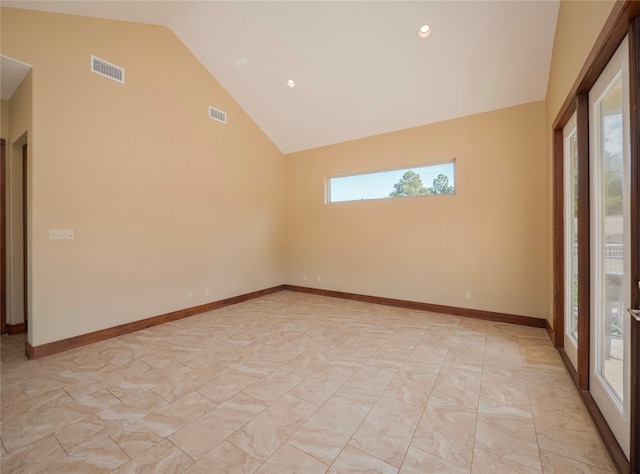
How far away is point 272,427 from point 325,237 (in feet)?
13.3

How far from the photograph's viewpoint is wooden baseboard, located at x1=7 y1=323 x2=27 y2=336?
3.49 metres

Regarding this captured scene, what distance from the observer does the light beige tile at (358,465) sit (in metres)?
1.45

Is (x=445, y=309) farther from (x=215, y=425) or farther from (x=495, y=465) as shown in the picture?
(x=215, y=425)

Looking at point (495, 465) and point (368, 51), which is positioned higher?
point (368, 51)

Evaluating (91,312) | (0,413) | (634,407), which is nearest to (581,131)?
(634,407)

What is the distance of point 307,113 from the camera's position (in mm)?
4914

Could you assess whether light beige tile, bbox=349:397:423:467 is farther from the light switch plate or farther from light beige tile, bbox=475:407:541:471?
the light switch plate

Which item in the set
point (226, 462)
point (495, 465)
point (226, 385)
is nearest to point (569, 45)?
point (495, 465)

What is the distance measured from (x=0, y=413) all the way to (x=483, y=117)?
19.5ft

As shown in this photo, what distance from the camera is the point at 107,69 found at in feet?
11.0

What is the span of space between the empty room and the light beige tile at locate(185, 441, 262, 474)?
0.01 meters

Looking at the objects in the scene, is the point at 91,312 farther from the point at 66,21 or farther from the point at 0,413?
the point at 66,21

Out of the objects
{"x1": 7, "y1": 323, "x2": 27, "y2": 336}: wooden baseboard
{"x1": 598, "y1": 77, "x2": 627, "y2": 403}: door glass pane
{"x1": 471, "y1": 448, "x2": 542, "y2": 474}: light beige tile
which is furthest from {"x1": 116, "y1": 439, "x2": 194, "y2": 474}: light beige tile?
{"x1": 7, "y1": 323, "x2": 27, "y2": 336}: wooden baseboard

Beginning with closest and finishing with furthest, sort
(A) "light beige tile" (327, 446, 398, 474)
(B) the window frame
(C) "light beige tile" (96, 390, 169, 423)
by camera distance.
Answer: (A) "light beige tile" (327, 446, 398, 474) < (C) "light beige tile" (96, 390, 169, 423) < (B) the window frame
